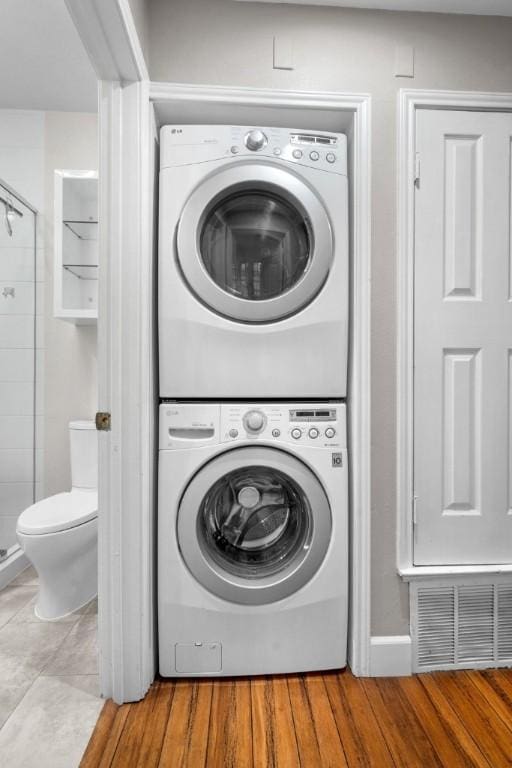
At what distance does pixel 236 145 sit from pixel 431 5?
83cm

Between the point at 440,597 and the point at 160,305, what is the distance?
1418 millimetres

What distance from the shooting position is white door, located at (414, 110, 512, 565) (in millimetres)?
1596

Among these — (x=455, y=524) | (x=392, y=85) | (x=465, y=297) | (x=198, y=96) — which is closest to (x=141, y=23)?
(x=198, y=96)

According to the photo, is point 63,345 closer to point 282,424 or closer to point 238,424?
point 238,424

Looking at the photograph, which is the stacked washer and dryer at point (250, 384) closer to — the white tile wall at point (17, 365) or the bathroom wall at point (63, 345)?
the bathroom wall at point (63, 345)

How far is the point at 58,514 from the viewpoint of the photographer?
1.95 metres

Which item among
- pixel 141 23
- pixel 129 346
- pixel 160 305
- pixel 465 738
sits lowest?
pixel 465 738

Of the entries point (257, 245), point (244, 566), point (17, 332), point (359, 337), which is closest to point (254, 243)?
point (257, 245)

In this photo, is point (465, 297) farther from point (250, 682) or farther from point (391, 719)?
point (250, 682)

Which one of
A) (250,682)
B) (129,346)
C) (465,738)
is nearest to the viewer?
(465,738)

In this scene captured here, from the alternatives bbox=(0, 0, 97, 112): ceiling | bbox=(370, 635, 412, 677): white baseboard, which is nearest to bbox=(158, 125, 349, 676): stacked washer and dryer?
bbox=(370, 635, 412, 677): white baseboard

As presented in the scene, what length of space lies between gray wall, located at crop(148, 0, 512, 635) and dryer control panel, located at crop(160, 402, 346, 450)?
0.25m

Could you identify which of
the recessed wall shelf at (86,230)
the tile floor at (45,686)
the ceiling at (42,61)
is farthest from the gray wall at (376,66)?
the recessed wall shelf at (86,230)

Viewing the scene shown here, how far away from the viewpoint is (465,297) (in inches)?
63.6
